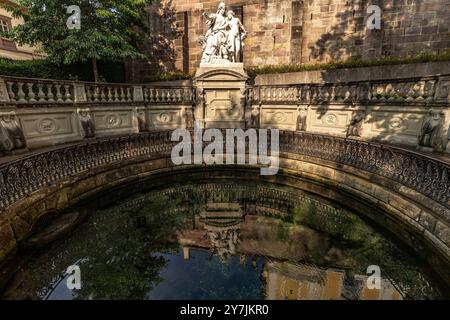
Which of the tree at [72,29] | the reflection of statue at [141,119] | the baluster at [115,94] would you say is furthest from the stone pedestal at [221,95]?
the tree at [72,29]

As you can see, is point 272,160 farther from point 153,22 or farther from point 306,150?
point 153,22

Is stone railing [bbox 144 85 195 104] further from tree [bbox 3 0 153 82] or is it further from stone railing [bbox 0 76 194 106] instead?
tree [bbox 3 0 153 82]

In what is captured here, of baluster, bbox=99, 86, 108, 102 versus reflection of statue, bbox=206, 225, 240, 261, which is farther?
baluster, bbox=99, 86, 108, 102

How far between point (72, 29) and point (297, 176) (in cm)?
1229

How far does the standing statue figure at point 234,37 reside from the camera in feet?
30.6

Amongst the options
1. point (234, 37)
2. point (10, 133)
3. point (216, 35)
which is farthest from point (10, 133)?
point (234, 37)

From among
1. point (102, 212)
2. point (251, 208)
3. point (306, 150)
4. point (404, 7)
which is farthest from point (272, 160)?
point (404, 7)

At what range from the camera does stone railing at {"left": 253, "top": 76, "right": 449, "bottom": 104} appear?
233 inches

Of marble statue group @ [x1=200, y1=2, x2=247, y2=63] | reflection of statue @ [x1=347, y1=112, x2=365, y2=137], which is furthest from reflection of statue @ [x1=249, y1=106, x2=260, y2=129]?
reflection of statue @ [x1=347, y1=112, x2=365, y2=137]

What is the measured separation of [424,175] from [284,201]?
9.21ft

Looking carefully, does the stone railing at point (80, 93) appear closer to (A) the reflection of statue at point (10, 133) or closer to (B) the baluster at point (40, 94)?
(B) the baluster at point (40, 94)

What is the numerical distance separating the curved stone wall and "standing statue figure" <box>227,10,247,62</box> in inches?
Result: 160

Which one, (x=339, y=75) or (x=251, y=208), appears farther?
(x=339, y=75)
